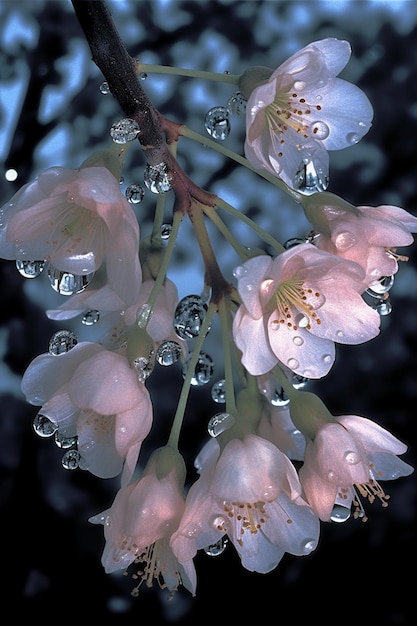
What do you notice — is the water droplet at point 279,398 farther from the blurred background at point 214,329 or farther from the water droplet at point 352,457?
the blurred background at point 214,329

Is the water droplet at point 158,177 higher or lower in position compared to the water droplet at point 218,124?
higher

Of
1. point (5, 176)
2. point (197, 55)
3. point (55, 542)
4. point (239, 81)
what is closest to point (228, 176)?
point (197, 55)

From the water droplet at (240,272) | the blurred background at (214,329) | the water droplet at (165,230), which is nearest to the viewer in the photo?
the water droplet at (240,272)

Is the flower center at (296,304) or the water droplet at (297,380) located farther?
the water droplet at (297,380)

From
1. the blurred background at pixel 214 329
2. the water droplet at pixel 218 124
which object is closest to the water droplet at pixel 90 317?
the water droplet at pixel 218 124

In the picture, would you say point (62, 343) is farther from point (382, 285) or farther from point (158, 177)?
point (382, 285)

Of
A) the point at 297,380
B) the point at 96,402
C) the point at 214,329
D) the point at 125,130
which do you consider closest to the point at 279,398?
the point at 297,380
